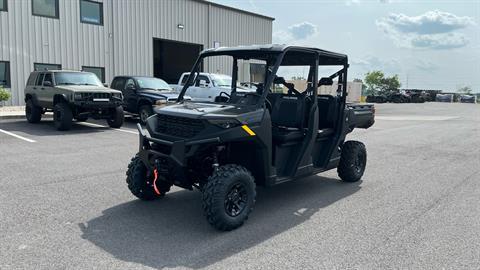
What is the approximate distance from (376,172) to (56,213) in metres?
5.52

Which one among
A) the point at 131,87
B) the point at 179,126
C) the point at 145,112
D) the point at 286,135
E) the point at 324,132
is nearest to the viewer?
the point at 179,126

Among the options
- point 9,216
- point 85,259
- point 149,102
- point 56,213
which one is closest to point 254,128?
point 85,259

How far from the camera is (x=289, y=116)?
597 centimetres

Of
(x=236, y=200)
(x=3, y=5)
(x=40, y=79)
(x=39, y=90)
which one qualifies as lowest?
(x=236, y=200)

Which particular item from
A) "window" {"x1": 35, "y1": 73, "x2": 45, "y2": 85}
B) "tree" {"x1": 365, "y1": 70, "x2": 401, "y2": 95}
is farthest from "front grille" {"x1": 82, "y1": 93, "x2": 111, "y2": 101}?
"tree" {"x1": 365, "y1": 70, "x2": 401, "y2": 95}

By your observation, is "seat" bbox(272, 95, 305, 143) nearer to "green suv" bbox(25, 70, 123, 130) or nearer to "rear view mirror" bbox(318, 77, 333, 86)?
"rear view mirror" bbox(318, 77, 333, 86)

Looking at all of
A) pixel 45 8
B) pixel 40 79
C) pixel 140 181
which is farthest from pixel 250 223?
pixel 45 8

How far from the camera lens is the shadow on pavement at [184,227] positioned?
403 centimetres

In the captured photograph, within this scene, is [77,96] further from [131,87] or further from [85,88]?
[131,87]

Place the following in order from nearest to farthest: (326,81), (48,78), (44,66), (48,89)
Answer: (326,81), (48,89), (48,78), (44,66)

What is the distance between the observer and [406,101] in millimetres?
51406

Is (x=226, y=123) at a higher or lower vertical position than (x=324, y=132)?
higher

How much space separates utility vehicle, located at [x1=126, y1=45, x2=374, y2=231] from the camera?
4.60 meters

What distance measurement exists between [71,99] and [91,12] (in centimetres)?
1099
